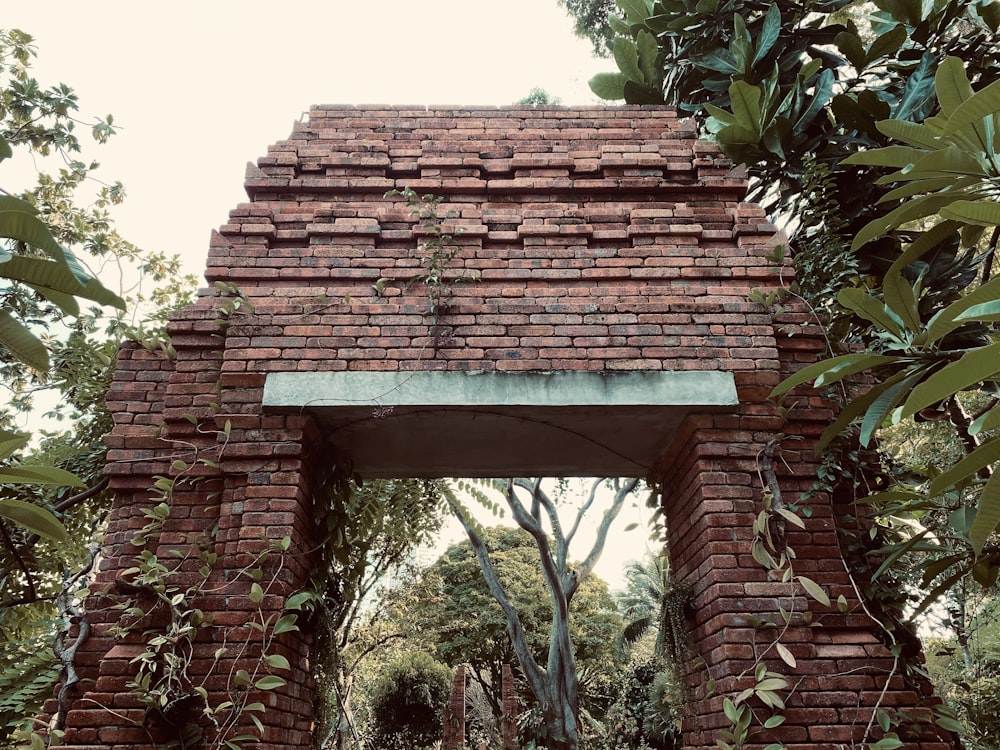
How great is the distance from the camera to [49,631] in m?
5.27

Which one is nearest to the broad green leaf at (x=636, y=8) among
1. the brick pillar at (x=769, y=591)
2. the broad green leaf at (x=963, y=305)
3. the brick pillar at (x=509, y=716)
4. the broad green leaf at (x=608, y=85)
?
the broad green leaf at (x=608, y=85)

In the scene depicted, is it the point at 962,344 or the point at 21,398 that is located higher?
the point at 21,398

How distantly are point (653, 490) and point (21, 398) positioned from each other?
6.57 meters

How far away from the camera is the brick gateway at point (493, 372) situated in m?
3.35

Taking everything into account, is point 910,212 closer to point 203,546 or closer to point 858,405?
point 858,405

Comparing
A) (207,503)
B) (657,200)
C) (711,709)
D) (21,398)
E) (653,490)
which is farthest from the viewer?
(21,398)

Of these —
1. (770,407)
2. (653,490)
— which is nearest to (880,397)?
(770,407)

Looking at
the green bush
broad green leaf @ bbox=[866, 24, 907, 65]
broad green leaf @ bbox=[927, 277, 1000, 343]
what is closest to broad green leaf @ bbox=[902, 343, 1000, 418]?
broad green leaf @ bbox=[927, 277, 1000, 343]

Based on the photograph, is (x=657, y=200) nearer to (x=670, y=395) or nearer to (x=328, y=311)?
(x=670, y=395)

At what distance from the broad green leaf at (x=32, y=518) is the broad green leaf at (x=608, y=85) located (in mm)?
4531

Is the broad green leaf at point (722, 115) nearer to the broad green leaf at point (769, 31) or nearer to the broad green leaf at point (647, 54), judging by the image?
the broad green leaf at point (769, 31)

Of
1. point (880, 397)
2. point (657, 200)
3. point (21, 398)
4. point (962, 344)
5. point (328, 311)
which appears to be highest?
point (21, 398)

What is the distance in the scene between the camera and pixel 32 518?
6.73 ft

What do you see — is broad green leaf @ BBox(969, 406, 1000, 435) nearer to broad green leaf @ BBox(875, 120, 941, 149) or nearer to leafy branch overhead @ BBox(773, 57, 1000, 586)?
leafy branch overhead @ BBox(773, 57, 1000, 586)
